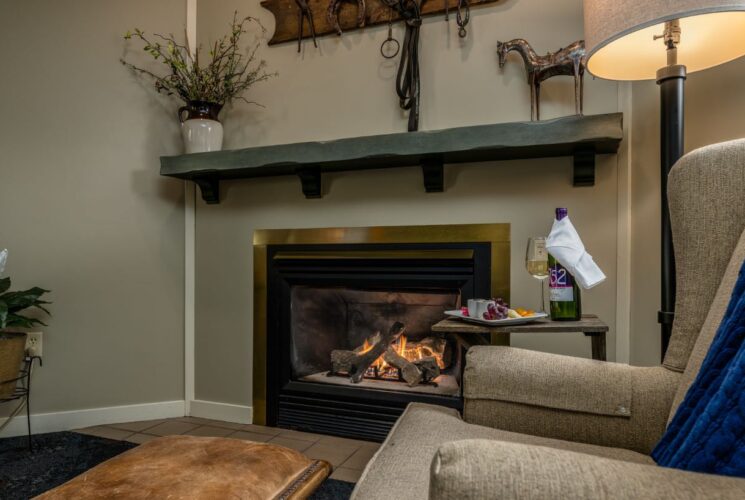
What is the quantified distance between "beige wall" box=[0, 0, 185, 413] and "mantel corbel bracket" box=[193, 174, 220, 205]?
0.17 metres

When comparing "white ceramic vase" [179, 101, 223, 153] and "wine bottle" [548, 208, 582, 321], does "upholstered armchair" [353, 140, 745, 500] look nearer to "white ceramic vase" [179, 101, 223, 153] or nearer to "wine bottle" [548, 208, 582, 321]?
"wine bottle" [548, 208, 582, 321]

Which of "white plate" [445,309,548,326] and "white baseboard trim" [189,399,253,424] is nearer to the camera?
"white plate" [445,309,548,326]

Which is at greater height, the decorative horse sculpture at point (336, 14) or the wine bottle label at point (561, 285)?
the decorative horse sculpture at point (336, 14)

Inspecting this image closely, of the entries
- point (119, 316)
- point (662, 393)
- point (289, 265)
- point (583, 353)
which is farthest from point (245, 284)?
point (662, 393)

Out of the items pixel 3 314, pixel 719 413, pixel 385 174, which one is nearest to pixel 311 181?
pixel 385 174

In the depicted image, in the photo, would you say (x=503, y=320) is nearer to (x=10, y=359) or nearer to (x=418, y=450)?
(x=418, y=450)

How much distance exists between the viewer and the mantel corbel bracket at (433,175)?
1946 mm

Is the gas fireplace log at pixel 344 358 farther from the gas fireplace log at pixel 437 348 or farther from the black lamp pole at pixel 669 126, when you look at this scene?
the black lamp pole at pixel 669 126

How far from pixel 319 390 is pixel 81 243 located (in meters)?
1.31

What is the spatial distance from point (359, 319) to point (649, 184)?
1334 millimetres

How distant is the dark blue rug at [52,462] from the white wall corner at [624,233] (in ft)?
3.74

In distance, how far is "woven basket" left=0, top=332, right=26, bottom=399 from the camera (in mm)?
1850

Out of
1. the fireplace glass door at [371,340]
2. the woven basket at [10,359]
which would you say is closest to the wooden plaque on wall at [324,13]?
the fireplace glass door at [371,340]

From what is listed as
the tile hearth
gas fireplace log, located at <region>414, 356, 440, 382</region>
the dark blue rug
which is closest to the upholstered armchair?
the dark blue rug
